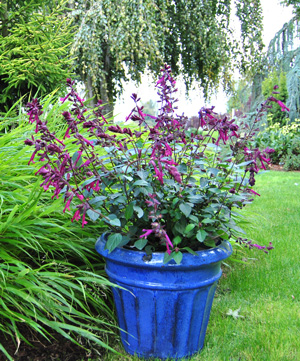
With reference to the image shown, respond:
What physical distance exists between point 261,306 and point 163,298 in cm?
76

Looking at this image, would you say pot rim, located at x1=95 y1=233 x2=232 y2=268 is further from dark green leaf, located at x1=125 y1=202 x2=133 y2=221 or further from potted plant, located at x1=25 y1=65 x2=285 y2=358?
dark green leaf, located at x1=125 y1=202 x2=133 y2=221

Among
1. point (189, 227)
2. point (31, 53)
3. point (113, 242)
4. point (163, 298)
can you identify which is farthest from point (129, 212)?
point (31, 53)

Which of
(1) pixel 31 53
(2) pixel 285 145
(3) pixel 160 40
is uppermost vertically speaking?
(3) pixel 160 40

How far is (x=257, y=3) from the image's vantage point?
9281 millimetres

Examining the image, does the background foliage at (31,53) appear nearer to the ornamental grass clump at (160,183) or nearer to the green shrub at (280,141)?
the ornamental grass clump at (160,183)

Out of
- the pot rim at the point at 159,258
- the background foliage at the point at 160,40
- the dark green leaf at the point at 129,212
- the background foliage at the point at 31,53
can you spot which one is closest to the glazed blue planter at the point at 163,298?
the pot rim at the point at 159,258

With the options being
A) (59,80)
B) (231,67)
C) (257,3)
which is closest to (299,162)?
(231,67)

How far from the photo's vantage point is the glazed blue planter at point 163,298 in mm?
1383

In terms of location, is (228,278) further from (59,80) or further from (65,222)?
(59,80)

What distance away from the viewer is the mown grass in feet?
5.04

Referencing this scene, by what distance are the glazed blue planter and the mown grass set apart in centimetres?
9

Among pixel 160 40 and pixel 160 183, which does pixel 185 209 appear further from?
pixel 160 40

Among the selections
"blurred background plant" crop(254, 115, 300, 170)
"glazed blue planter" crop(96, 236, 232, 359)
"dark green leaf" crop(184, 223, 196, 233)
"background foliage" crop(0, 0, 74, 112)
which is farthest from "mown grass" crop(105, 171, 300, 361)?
"blurred background plant" crop(254, 115, 300, 170)

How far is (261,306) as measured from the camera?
191 centimetres
